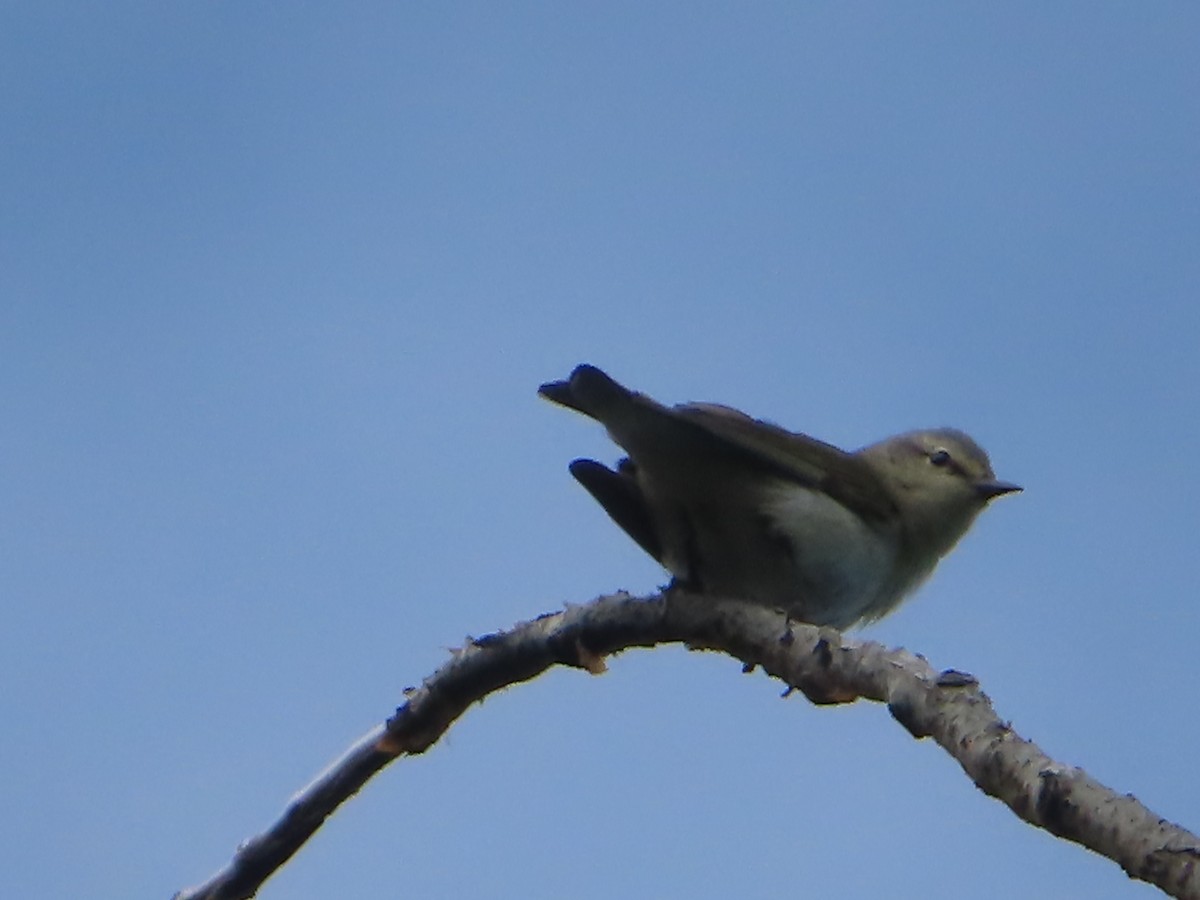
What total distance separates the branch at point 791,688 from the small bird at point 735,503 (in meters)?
0.87

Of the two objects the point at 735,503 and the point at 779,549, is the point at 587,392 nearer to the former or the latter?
the point at 735,503

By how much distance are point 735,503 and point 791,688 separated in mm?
1502

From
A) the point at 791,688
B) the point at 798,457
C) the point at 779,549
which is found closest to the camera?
the point at 791,688

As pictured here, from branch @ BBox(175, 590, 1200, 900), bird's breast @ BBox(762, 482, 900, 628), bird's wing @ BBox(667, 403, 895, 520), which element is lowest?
branch @ BBox(175, 590, 1200, 900)

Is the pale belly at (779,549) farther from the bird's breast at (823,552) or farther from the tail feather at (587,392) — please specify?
the tail feather at (587,392)

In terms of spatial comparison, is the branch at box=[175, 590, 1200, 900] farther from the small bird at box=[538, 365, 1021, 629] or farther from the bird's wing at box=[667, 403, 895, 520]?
the bird's wing at box=[667, 403, 895, 520]

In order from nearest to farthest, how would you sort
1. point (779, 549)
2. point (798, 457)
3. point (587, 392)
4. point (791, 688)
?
point (791, 688), point (587, 392), point (779, 549), point (798, 457)

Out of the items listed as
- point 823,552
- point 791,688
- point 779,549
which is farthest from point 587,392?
point 791,688

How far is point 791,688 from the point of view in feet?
13.8

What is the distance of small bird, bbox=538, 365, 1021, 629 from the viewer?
5.45 m

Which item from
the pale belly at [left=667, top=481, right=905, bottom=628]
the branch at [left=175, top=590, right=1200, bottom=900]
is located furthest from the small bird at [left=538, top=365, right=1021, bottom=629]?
the branch at [left=175, top=590, right=1200, bottom=900]

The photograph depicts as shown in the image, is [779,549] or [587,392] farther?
[779,549]

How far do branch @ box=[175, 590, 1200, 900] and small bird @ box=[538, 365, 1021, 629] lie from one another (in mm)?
872

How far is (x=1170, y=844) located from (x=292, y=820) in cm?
236
